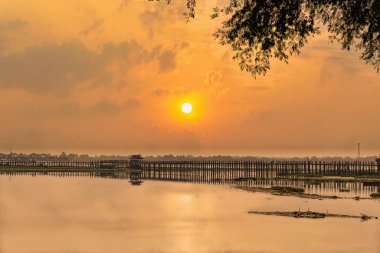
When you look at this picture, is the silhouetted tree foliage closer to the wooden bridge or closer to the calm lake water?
the calm lake water

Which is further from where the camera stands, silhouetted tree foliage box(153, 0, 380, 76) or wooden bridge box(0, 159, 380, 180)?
wooden bridge box(0, 159, 380, 180)

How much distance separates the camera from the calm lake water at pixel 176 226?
2523cm

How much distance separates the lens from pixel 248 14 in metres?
19.0

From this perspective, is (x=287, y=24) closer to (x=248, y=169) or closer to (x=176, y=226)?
(x=176, y=226)

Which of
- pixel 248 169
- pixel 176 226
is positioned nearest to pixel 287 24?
pixel 176 226

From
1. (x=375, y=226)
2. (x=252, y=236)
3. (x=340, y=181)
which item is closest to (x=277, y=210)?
(x=375, y=226)

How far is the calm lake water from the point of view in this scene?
25234 mm

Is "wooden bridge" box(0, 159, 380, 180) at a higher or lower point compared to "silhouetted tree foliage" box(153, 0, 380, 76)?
lower

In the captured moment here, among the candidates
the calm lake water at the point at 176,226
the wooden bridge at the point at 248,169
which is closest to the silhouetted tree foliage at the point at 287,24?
the calm lake water at the point at 176,226

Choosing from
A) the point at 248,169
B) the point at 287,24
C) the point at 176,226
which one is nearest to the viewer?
the point at 287,24

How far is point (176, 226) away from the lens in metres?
32.2

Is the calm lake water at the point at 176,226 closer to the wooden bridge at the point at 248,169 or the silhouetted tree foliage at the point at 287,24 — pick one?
the silhouetted tree foliage at the point at 287,24

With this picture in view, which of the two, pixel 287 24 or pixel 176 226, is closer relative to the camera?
pixel 287 24

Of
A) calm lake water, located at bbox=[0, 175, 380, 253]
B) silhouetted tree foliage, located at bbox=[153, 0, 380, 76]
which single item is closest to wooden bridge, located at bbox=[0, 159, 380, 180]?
calm lake water, located at bbox=[0, 175, 380, 253]
